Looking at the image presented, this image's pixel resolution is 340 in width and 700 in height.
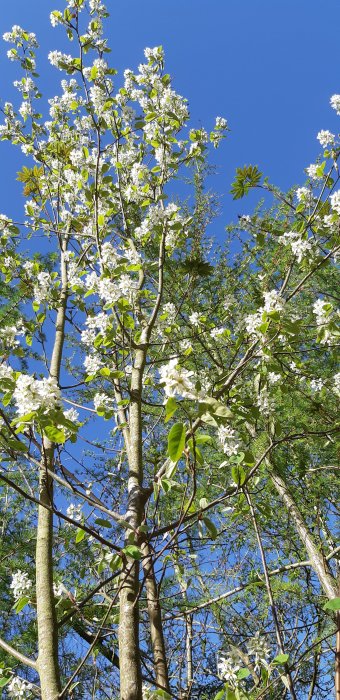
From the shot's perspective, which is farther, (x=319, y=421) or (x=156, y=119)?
(x=319, y=421)


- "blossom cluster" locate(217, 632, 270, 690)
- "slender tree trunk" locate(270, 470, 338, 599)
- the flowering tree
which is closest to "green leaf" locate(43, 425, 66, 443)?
the flowering tree

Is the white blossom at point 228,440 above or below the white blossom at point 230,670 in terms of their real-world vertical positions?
above

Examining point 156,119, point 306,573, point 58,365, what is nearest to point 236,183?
point 156,119

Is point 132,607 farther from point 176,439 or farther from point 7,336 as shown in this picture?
point 7,336

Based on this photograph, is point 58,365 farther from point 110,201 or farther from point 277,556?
point 277,556

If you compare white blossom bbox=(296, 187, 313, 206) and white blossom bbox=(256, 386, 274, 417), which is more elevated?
white blossom bbox=(296, 187, 313, 206)

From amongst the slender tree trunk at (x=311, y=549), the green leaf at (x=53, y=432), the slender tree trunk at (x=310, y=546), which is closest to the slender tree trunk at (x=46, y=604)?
the green leaf at (x=53, y=432)

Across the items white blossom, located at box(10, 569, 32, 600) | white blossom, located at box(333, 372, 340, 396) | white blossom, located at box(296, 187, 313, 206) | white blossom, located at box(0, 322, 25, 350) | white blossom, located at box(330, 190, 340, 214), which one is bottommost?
white blossom, located at box(10, 569, 32, 600)

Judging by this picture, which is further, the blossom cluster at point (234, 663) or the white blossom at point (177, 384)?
the blossom cluster at point (234, 663)

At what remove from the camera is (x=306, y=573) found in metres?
4.13

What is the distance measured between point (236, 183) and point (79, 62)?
3.49 feet

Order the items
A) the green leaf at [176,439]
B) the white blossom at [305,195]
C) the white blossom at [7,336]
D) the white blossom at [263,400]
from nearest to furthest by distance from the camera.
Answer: the green leaf at [176,439]
the white blossom at [7,336]
the white blossom at [263,400]
the white blossom at [305,195]

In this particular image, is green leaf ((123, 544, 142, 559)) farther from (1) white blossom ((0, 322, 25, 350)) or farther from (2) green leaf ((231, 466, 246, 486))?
(1) white blossom ((0, 322, 25, 350))

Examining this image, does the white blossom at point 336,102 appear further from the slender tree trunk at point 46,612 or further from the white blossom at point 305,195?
the slender tree trunk at point 46,612
